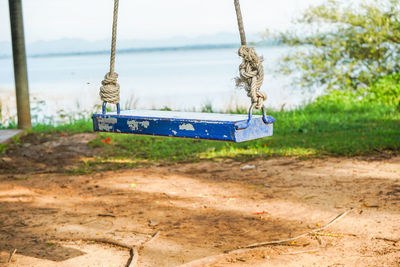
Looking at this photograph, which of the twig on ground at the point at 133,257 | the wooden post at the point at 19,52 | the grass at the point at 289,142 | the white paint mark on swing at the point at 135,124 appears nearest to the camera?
the white paint mark on swing at the point at 135,124

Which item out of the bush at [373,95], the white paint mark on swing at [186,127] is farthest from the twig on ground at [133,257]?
the bush at [373,95]

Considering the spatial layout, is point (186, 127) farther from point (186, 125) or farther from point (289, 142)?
point (289, 142)

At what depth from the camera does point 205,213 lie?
4719 millimetres

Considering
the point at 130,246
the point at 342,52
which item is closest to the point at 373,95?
the point at 342,52

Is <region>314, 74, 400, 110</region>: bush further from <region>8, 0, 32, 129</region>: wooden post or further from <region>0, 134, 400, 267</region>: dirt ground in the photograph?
<region>8, 0, 32, 129</region>: wooden post

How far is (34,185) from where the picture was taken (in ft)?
19.4

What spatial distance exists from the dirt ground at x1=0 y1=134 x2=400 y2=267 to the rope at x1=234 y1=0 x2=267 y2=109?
1.33 meters

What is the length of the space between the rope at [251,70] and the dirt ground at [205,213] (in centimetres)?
133

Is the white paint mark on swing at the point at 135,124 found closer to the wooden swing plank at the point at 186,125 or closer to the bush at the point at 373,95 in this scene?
the wooden swing plank at the point at 186,125

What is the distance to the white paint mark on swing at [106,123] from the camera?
10.8 ft

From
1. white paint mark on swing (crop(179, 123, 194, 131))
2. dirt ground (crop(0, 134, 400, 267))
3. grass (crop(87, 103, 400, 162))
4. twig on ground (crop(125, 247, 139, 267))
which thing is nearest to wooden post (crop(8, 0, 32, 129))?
grass (crop(87, 103, 400, 162))

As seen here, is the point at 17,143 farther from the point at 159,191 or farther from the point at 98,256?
the point at 98,256

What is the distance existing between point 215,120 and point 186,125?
0.20m

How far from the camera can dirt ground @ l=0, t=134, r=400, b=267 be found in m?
3.73
